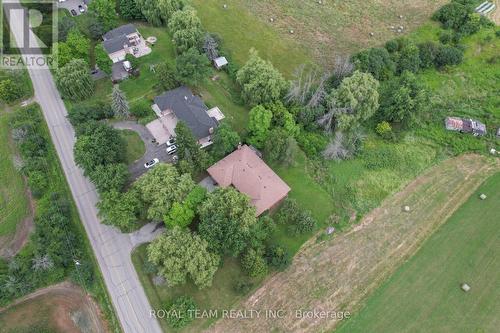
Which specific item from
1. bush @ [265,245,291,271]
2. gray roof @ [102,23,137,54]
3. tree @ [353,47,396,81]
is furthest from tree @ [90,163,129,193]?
tree @ [353,47,396,81]

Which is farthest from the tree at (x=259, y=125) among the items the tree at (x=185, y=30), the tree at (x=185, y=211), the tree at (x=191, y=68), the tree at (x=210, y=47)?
the tree at (x=185, y=30)

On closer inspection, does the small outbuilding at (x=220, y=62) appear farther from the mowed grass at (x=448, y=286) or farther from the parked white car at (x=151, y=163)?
the mowed grass at (x=448, y=286)

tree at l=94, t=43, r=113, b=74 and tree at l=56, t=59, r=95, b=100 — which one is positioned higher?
tree at l=94, t=43, r=113, b=74

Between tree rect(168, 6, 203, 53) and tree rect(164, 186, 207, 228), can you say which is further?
tree rect(168, 6, 203, 53)

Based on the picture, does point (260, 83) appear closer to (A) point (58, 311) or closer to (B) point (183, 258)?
(B) point (183, 258)

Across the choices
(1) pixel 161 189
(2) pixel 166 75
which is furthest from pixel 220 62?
(1) pixel 161 189

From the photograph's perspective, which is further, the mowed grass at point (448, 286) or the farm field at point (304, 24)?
the farm field at point (304, 24)

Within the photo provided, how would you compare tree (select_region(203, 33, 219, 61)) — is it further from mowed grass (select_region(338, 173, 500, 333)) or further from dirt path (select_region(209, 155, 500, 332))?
mowed grass (select_region(338, 173, 500, 333))
